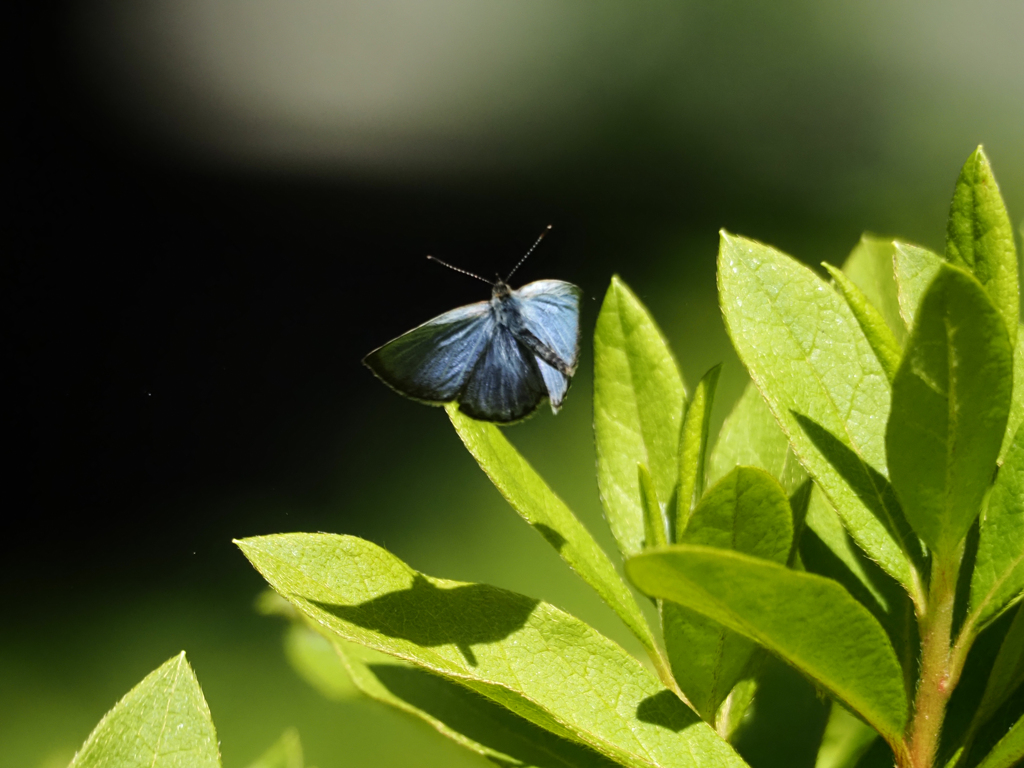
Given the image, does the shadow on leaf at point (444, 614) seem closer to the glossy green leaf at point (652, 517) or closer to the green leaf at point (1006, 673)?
the glossy green leaf at point (652, 517)

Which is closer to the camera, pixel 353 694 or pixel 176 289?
pixel 353 694

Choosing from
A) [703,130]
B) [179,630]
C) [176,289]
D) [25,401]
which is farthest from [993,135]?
[25,401]

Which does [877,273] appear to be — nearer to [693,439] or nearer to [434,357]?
[693,439]

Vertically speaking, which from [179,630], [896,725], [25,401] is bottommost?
[896,725]

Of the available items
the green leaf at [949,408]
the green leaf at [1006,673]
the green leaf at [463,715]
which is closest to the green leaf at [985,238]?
the green leaf at [949,408]

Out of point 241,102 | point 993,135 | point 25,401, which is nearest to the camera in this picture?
point 25,401

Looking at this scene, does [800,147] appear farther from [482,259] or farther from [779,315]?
[779,315]
